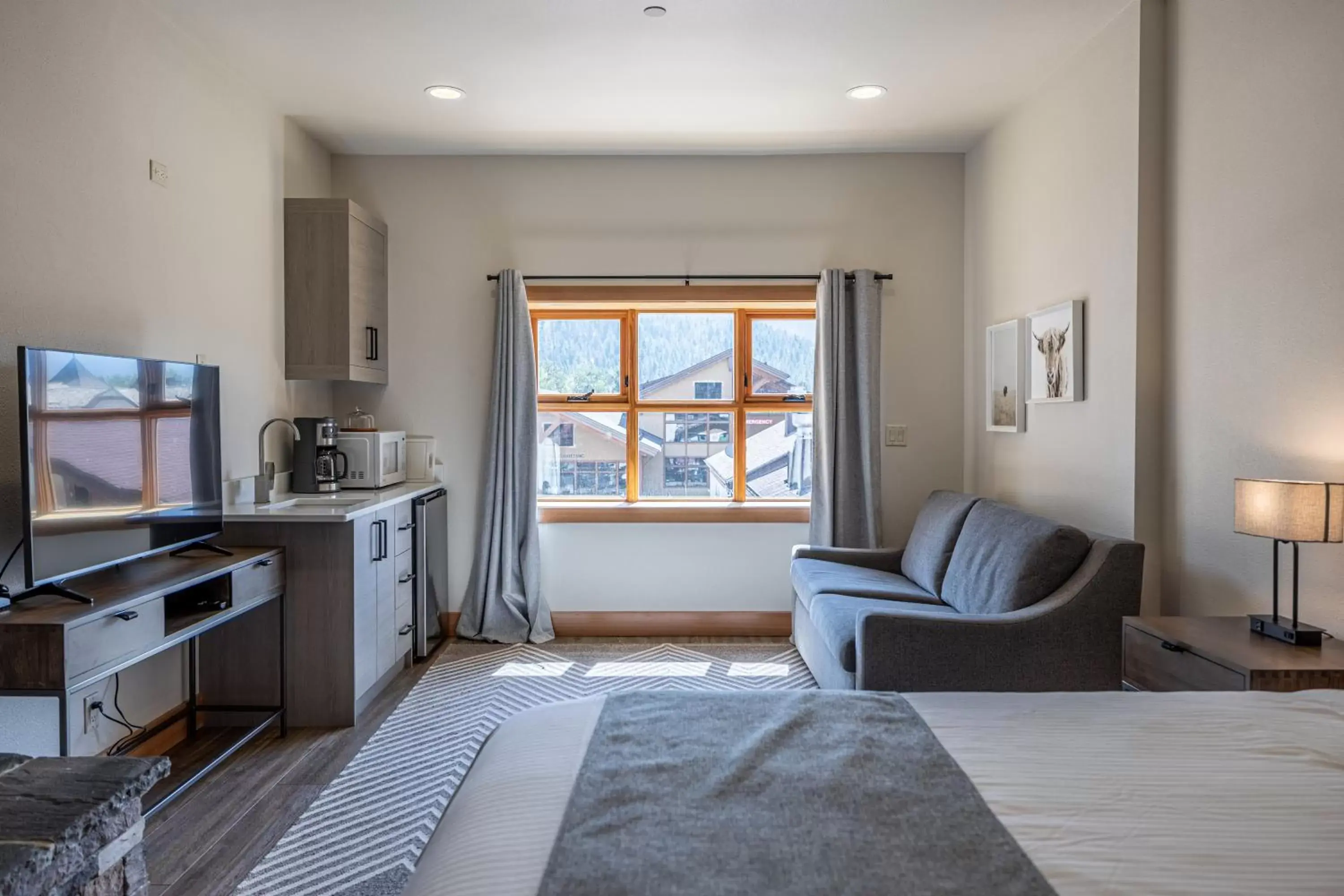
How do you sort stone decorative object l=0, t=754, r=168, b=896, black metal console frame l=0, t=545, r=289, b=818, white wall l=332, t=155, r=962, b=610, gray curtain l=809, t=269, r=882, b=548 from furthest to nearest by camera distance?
white wall l=332, t=155, r=962, b=610, gray curtain l=809, t=269, r=882, b=548, black metal console frame l=0, t=545, r=289, b=818, stone decorative object l=0, t=754, r=168, b=896

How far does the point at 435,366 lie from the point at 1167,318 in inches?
141

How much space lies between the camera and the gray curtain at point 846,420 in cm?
457

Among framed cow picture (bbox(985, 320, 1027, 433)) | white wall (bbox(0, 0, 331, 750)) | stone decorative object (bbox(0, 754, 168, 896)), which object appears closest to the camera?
stone decorative object (bbox(0, 754, 168, 896))

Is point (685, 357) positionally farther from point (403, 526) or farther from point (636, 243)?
point (403, 526)

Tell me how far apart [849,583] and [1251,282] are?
6.34 ft

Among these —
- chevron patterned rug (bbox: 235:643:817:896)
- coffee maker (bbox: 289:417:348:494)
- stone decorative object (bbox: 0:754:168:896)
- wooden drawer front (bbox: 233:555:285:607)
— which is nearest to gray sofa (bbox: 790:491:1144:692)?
chevron patterned rug (bbox: 235:643:817:896)

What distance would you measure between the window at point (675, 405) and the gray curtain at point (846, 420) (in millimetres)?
311

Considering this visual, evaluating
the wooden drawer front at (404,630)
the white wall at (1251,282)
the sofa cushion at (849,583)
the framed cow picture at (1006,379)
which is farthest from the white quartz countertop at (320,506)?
the white wall at (1251,282)

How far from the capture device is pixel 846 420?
4582 millimetres

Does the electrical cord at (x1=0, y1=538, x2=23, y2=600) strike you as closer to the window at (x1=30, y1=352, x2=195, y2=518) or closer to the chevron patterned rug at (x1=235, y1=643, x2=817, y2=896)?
the window at (x1=30, y1=352, x2=195, y2=518)

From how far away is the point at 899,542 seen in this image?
4785 mm

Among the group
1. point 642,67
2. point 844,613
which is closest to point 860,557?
point 844,613

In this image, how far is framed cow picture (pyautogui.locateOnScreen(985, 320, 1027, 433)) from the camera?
3.98 meters

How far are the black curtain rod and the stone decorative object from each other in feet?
12.5
